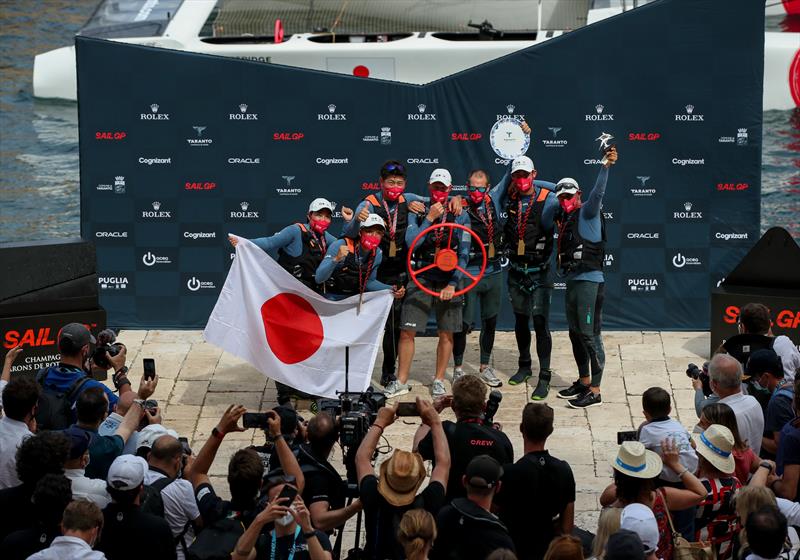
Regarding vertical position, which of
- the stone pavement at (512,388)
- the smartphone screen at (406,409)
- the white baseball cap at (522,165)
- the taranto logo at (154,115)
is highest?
the taranto logo at (154,115)

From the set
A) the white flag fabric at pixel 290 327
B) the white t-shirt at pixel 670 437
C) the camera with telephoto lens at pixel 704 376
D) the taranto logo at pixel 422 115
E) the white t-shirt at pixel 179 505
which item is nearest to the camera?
the white t-shirt at pixel 179 505

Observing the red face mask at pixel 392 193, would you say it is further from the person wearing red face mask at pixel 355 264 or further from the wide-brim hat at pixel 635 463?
the wide-brim hat at pixel 635 463

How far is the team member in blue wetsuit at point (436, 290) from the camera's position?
14.0 meters

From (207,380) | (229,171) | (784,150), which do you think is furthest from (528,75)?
(784,150)

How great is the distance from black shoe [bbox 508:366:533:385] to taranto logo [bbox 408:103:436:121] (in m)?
3.05

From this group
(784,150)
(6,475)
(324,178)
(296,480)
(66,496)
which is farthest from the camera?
(784,150)

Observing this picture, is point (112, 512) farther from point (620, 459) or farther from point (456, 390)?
point (620, 459)

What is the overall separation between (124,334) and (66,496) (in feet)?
25.8

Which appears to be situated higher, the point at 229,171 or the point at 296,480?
the point at 229,171

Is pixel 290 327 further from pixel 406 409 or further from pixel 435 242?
pixel 406 409

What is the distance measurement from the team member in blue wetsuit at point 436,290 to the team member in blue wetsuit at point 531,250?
494 millimetres

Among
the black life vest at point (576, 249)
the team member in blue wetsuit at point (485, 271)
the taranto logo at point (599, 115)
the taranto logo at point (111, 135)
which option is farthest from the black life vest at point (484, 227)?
the taranto logo at point (111, 135)

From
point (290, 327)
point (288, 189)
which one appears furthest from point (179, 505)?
point (288, 189)

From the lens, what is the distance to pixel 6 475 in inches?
372
